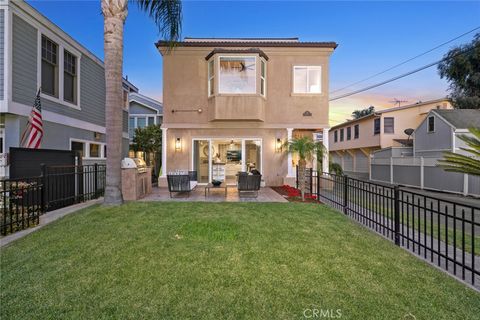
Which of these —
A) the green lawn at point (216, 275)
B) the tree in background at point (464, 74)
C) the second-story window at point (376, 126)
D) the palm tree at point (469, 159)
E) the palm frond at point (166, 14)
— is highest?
the tree in background at point (464, 74)

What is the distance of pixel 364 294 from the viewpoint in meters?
2.97

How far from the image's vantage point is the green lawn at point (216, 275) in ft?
8.75

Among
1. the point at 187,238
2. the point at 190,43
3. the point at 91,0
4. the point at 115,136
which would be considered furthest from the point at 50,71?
the point at 187,238

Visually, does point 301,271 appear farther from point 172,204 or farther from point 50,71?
point 50,71

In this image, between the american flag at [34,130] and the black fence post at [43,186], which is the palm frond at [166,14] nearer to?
the american flag at [34,130]

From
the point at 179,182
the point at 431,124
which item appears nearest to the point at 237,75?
the point at 179,182

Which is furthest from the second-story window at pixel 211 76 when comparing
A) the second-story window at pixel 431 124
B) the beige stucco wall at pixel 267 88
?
the second-story window at pixel 431 124

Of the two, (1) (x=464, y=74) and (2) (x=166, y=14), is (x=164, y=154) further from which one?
(1) (x=464, y=74)

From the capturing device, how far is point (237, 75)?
12375 mm

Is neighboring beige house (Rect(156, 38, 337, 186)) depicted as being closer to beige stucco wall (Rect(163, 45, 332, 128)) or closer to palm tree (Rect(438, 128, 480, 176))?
beige stucco wall (Rect(163, 45, 332, 128))

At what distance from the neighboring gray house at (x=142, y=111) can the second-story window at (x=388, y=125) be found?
23.0 meters

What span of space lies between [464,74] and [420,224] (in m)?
28.1

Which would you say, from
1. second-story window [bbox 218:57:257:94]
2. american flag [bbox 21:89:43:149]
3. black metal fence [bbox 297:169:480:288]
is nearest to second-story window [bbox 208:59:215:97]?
second-story window [bbox 218:57:257:94]

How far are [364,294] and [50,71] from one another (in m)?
12.4
